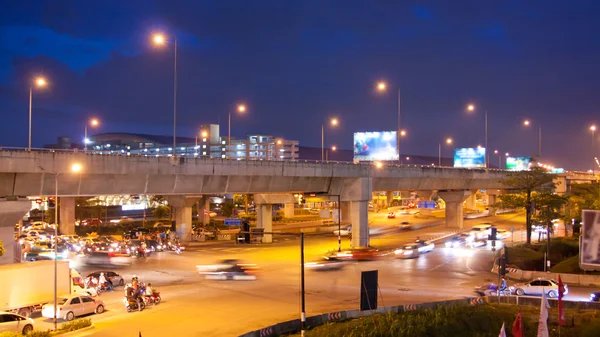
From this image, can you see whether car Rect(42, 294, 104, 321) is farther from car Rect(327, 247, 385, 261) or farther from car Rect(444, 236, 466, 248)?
car Rect(444, 236, 466, 248)

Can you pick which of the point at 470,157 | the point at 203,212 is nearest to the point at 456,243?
the point at 470,157

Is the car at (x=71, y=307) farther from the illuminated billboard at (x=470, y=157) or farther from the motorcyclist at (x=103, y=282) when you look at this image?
the illuminated billboard at (x=470, y=157)

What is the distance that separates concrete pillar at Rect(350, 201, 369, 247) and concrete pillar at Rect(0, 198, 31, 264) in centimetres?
3275

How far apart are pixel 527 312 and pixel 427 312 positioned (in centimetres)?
601

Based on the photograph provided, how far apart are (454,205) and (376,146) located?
77.4 feet

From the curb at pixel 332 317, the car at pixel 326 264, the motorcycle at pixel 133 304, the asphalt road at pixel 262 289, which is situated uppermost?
the curb at pixel 332 317

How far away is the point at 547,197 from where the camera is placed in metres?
55.0

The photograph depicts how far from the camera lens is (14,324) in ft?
76.8

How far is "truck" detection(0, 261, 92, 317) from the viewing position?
2677 cm

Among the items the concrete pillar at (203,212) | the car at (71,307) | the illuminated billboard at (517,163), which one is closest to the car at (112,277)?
the car at (71,307)

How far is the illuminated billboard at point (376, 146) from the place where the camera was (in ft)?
221

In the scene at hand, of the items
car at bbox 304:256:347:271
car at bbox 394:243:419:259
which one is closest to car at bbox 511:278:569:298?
car at bbox 304:256:347:271

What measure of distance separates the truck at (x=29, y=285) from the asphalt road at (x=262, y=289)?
4.20 feet

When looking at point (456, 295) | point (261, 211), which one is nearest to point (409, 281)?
point (456, 295)
